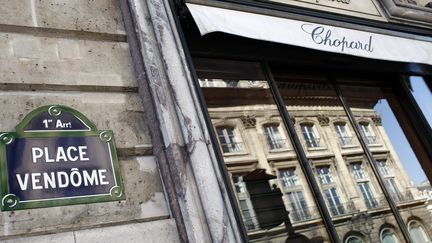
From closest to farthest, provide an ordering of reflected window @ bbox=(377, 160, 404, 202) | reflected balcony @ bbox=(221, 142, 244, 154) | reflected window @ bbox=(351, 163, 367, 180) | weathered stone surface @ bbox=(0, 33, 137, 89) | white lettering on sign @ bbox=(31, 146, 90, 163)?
white lettering on sign @ bbox=(31, 146, 90, 163)
weathered stone surface @ bbox=(0, 33, 137, 89)
reflected balcony @ bbox=(221, 142, 244, 154)
reflected window @ bbox=(351, 163, 367, 180)
reflected window @ bbox=(377, 160, 404, 202)

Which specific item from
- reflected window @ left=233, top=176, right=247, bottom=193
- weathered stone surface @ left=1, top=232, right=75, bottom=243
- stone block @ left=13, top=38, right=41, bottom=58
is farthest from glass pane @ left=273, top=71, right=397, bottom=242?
stone block @ left=13, top=38, right=41, bottom=58

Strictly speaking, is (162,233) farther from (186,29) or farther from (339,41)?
(339,41)

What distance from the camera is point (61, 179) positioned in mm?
2539

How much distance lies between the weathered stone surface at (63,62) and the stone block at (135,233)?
114 centimetres

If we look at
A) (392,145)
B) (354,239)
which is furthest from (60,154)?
(392,145)

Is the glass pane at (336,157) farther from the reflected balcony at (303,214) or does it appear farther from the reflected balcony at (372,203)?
the reflected balcony at (303,214)

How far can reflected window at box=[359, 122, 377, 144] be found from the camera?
4874 millimetres

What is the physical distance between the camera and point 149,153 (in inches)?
117

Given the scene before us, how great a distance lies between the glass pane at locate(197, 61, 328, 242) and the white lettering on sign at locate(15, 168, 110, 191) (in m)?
1.31

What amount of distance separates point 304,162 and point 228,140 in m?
0.89

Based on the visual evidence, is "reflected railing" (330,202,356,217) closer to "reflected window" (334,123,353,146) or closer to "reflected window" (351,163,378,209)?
"reflected window" (351,163,378,209)

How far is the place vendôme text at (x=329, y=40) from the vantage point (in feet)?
14.8

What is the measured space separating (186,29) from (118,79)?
4.38ft

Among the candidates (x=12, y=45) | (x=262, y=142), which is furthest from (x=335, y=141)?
(x=12, y=45)
